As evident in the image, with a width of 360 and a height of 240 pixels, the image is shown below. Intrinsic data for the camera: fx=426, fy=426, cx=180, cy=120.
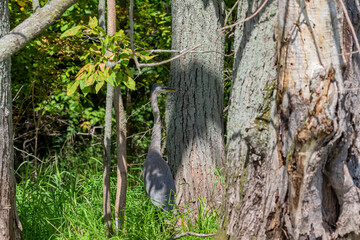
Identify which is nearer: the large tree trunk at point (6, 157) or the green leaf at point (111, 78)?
the green leaf at point (111, 78)

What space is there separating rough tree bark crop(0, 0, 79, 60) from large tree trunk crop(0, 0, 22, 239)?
138 cm

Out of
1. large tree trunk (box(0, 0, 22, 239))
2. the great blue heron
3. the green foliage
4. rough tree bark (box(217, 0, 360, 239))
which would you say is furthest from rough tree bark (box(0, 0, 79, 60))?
the great blue heron

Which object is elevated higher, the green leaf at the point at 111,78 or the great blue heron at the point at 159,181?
the green leaf at the point at 111,78

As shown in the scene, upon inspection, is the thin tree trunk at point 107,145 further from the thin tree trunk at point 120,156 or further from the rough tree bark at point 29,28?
the rough tree bark at point 29,28

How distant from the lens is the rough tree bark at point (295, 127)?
93.9 inches

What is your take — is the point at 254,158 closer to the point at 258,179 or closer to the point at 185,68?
the point at 258,179

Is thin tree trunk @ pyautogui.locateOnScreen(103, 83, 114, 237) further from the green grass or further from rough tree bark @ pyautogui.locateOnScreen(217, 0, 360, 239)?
rough tree bark @ pyautogui.locateOnScreen(217, 0, 360, 239)

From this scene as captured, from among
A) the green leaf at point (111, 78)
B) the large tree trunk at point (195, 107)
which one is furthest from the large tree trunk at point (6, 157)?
the large tree trunk at point (195, 107)

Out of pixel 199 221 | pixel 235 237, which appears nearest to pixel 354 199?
pixel 235 237

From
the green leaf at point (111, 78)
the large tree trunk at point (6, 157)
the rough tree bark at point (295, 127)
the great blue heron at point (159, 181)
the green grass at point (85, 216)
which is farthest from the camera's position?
the great blue heron at point (159, 181)

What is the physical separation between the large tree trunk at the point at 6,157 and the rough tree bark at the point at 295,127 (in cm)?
213

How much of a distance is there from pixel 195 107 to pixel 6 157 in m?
2.00

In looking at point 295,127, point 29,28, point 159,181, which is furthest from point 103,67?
point 159,181

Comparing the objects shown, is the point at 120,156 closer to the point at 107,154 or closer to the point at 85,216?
the point at 107,154
